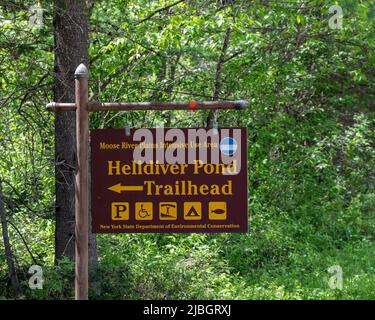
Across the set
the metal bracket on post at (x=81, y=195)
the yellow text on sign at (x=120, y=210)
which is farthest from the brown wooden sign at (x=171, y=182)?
the metal bracket on post at (x=81, y=195)

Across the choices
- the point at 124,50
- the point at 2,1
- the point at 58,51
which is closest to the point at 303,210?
the point at 124,50

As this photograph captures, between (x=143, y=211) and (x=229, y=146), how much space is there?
99 cm

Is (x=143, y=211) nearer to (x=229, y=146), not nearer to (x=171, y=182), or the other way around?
Result: (x=171, y=182)

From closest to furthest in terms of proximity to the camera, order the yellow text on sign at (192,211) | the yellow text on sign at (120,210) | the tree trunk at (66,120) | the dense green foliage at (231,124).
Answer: the yellow text on sign at (192,211) < the yellow text on sign at (120,210) < the tree trunk at (66,120) < the dense green foliage at (231,124)

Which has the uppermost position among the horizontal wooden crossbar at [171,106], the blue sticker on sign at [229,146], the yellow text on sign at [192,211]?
the horizontal wooden crossbar at [171,106]

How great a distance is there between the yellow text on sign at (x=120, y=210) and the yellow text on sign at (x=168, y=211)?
1.05 feet

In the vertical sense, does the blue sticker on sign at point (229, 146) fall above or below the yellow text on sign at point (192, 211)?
above

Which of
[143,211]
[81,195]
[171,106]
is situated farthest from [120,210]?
[171,106]

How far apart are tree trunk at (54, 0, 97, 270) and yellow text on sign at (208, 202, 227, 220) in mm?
3146

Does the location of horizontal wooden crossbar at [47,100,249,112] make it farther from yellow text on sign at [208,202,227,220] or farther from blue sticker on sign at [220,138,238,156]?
yellow text on sign at [208,202,227,220]

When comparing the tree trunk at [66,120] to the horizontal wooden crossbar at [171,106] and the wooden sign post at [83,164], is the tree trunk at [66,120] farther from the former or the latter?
the wooden sign post at [83,164]

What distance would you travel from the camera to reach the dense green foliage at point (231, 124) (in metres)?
9.92

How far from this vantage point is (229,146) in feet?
22.9

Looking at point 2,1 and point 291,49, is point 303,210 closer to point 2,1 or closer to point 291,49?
point 291,49
